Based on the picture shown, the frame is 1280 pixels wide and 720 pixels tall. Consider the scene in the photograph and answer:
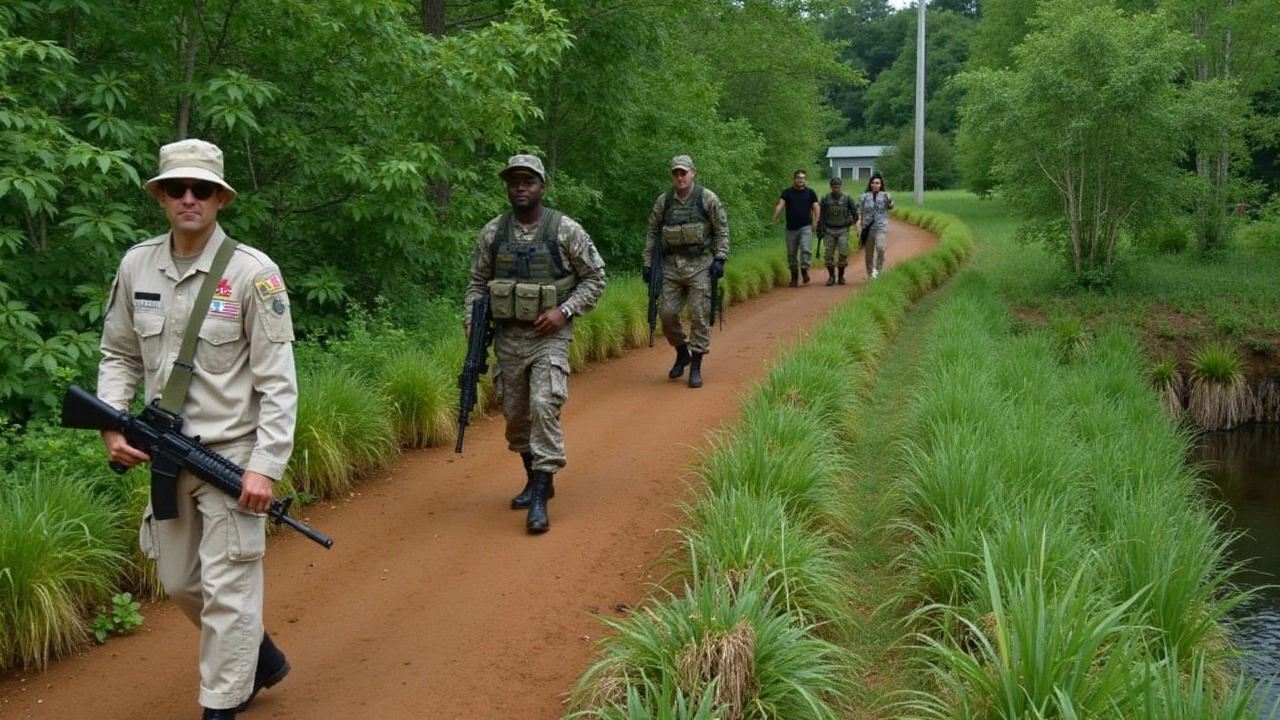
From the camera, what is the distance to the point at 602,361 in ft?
37.0

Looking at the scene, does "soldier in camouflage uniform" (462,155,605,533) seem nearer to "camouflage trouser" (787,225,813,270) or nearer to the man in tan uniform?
the man in tan uniform

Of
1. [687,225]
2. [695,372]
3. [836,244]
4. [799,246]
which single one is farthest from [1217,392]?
[687,225]

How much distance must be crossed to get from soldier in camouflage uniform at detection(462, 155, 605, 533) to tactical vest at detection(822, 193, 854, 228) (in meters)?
12.4

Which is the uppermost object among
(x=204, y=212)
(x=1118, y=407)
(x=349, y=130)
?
(x=349, y=130)

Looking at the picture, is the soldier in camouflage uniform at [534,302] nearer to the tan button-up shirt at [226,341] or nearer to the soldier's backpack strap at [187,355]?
the tan button-up shirt at [226,341]

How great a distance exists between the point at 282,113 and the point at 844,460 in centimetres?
549

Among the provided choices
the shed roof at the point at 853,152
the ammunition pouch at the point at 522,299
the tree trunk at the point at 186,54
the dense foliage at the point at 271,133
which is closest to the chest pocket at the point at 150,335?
the dense foliage at the point at 271,133

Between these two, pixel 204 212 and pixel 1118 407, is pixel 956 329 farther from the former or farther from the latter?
pixel 204 212

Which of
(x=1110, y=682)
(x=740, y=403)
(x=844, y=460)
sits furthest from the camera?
(x=740, y=403)

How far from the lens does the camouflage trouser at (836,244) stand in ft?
59.7

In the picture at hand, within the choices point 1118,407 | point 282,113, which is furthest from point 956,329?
point 282,113

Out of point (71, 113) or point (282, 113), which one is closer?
point (71, 113)

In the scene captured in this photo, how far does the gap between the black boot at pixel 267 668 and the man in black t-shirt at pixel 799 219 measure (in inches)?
553

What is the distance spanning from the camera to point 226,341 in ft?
12.1
